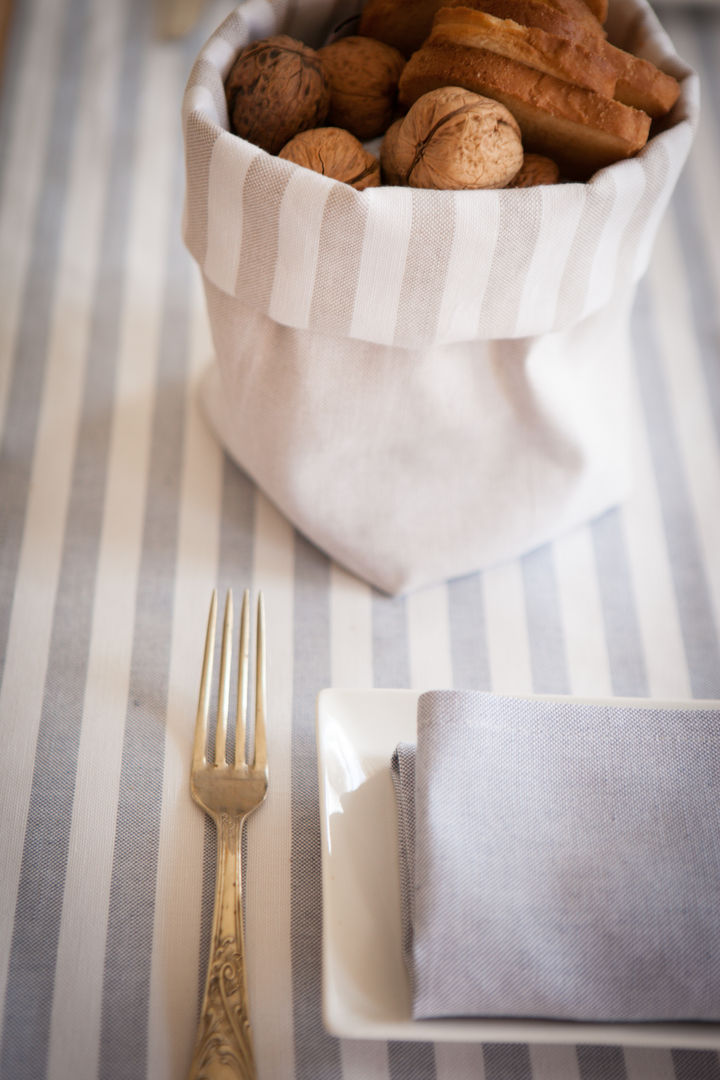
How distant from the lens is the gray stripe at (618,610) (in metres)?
0.50

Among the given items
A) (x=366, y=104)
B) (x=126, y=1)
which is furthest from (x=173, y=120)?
(x=366, y=104)

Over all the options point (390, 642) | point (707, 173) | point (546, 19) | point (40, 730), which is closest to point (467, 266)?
point (546, 19)

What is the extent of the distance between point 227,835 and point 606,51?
0.43 m

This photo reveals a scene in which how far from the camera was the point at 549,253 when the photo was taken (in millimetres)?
400

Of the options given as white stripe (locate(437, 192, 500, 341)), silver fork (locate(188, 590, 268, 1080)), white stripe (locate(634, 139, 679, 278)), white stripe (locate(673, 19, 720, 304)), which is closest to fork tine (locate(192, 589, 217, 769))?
silver fork (locate(188, 590, 268, 1080))

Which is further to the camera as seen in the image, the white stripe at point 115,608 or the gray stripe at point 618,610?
the gray stripe at point 618,610

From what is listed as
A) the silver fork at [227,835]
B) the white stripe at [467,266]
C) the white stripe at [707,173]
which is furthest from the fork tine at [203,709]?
the white stripe at [707,173]

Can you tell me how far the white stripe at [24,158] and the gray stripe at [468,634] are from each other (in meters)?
0.35

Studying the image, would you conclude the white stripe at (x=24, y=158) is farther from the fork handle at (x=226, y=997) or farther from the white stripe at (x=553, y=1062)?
the white stripe at (x=553, y=1062)

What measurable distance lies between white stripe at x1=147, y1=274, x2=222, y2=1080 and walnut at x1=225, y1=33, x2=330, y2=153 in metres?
0.23

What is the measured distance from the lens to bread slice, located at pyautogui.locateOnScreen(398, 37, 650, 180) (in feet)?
1.31

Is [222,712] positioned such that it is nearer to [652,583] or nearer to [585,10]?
[652,583]

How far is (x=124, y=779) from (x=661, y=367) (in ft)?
1.64

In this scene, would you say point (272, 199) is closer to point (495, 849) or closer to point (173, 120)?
point (495, 849)
